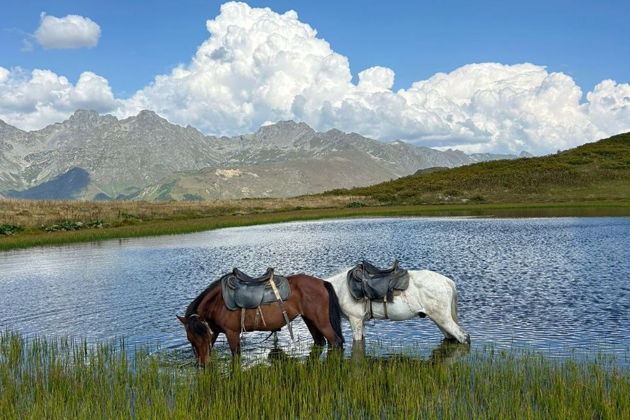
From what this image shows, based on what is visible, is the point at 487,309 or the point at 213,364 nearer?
the point at 213,364

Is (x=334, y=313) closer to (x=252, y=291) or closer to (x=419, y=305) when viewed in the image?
(x=252, y=291)

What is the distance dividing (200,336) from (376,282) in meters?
4.63

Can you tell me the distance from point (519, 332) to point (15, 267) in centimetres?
3108

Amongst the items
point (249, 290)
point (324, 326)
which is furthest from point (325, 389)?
point (249, 290)

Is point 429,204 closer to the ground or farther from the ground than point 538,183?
closer to the ground

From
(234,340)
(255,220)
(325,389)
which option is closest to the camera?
(325,389)

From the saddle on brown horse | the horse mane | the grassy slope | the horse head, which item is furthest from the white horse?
the grassy slope

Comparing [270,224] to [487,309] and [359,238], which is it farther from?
[487,309]

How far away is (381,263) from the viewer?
99.2 feet

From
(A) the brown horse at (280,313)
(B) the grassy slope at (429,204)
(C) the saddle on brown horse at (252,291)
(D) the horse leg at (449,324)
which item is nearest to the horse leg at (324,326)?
(A) the brown horse at (280,313)

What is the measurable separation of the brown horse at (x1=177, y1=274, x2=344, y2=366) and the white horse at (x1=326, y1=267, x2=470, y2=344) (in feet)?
2.07

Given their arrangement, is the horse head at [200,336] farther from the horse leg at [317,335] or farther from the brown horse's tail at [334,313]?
the brown horse's tail at [334,313]

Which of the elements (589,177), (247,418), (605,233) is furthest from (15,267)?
(589,177)

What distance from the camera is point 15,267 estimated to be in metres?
34.1
